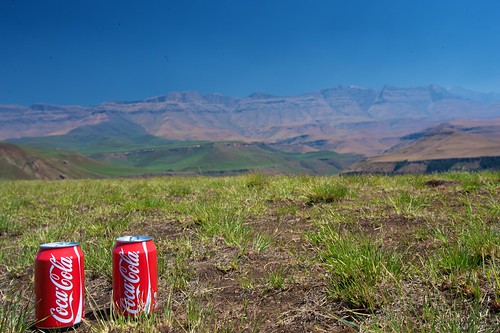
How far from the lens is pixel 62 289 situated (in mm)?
3369

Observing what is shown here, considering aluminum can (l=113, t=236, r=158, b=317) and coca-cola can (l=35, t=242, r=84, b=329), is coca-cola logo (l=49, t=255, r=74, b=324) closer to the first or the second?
coca-cola can (l=35, t=242, r=84, b=329)

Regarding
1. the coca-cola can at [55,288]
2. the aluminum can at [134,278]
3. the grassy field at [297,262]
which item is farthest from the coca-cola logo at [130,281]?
the coca-cola can at [55,288]

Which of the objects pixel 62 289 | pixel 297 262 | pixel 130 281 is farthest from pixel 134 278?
pixel 297 262

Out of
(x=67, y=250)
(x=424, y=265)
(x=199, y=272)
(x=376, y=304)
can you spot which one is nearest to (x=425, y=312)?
(x=376, y=304)

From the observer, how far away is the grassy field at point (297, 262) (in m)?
3.17

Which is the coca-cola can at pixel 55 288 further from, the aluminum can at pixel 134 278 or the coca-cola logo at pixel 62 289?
the aluminum can at pixel 134 278

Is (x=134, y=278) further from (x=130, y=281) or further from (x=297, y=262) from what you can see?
(x=297, y=262)

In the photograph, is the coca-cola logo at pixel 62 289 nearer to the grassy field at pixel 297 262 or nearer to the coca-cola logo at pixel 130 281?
the grassy field at pixel 297 262

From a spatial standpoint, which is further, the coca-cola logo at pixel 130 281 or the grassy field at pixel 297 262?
the coca-cola logo at pixel 130 281

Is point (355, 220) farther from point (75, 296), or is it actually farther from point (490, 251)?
point (75, 296)

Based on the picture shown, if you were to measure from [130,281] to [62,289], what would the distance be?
0.56 metres

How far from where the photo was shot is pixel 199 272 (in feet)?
15.2

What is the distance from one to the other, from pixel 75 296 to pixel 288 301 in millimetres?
1868

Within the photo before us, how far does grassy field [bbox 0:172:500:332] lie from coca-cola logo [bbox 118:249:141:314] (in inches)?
5.4
